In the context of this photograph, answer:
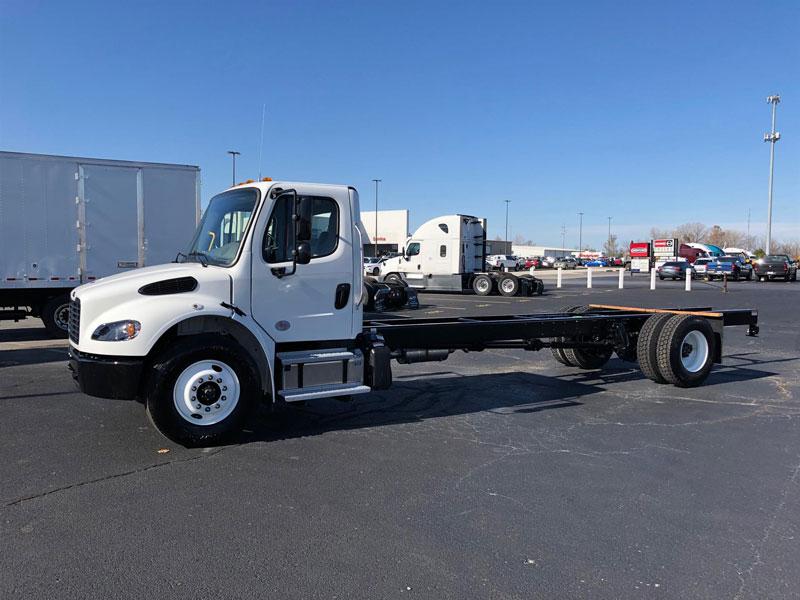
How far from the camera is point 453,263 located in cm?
2828

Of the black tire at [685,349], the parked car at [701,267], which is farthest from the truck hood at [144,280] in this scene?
the parked car at [701,267]

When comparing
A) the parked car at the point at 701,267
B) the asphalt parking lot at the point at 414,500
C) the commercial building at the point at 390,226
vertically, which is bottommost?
the asphalt parking lot at the point at 414,500

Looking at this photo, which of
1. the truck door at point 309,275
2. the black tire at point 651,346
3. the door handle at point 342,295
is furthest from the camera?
the black tire at point 651,346

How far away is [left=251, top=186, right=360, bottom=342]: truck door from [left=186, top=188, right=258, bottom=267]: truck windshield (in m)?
0.23

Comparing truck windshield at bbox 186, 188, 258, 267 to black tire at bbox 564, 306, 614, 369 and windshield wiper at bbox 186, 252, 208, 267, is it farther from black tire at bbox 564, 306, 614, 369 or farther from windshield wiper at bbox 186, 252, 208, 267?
black tire at bbox 564, 306, 614, 369

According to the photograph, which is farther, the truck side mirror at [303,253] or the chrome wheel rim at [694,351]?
the chrome wheel rim at [694,351]

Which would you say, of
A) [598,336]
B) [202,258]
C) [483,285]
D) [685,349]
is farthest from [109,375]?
[483,285]

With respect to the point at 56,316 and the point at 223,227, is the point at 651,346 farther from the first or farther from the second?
the point at 56,316

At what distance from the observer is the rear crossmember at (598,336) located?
288 inches

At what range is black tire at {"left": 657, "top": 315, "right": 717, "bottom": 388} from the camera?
834 centimetres

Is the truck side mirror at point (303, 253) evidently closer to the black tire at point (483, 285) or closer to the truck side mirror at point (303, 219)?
the truck side mirror at point (303, 219)

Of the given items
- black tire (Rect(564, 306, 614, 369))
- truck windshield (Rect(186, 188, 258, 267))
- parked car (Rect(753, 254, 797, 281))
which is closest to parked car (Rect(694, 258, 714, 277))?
parked car (Rect(753, 254, 797, 281))

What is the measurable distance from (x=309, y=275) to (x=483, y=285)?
22416 millimetres

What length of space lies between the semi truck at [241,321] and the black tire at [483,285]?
21.2 metres
